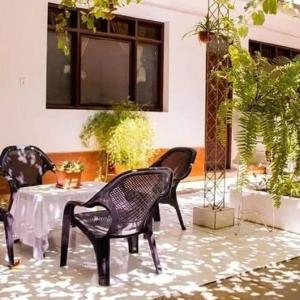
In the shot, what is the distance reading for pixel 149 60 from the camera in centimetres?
911

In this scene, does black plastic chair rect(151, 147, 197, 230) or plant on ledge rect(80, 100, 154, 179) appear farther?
plant on ledge rect(80, 100, 154, 179)

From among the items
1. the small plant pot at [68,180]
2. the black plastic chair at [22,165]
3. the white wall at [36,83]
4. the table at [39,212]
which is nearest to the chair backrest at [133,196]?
the table at [39,212]

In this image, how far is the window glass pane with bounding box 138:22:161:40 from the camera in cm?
884

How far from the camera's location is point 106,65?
8555mm

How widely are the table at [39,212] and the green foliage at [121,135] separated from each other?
9.89ft

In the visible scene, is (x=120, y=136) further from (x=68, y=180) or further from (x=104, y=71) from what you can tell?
(x=68, y=180)

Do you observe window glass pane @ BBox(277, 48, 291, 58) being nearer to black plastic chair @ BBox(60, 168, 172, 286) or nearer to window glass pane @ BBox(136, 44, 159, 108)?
window glass pane @ BBox(136, 44, 159, 108)

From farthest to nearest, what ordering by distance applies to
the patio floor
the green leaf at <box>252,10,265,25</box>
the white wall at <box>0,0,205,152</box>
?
the white wall at <box>0,0,205,152</box>, the patio floor, the green leaf at <box>252,10,265,25</box>

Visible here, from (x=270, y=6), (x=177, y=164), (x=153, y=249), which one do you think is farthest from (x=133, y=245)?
(x=270, y=6)

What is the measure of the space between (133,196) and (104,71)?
15.9 feet

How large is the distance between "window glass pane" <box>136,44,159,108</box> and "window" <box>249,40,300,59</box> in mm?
2457

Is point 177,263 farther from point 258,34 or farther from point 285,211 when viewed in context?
point 258,34

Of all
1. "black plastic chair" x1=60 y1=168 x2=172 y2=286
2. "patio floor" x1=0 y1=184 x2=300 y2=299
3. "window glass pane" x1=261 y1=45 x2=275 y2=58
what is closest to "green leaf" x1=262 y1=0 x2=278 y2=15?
"black plastic chair" x1=60 y1=168 x2=172 y2=286

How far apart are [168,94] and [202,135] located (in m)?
1.17
